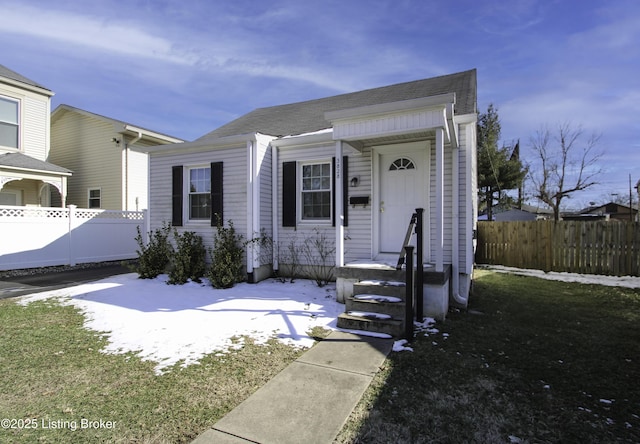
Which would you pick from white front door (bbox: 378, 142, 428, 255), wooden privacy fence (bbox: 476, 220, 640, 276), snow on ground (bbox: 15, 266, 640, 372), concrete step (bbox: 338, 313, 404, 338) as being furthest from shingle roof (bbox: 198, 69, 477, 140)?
concrete step (bbox: 338, 313, 404, 338)

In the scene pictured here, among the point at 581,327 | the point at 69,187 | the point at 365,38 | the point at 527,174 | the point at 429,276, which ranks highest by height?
the point at 365,38

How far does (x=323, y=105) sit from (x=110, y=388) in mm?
9001

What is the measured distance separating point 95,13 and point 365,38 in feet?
21.6

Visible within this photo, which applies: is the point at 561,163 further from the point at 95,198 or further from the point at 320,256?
the point at 95,198

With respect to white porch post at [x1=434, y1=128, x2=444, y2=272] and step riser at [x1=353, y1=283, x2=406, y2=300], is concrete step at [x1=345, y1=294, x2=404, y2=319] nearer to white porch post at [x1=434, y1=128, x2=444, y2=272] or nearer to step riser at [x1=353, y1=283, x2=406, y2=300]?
step riser at [x1=353, y1=283, x2=406, y2=300]

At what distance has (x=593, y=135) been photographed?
17.7 m

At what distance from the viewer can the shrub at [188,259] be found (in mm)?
6902

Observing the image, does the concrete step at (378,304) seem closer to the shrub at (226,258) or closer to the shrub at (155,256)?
the shrub at (226,258)

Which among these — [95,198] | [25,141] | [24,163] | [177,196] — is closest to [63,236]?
[24,163]

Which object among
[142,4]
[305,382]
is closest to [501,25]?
[142,4]

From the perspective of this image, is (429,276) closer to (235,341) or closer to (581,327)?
(581,327)

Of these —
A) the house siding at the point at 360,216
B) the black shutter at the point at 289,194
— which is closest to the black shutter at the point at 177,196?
the black shutter at the point at 289,194

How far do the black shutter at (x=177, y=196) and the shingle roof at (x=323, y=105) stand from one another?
2.11 meters

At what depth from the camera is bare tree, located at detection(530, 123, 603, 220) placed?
18094 mm
